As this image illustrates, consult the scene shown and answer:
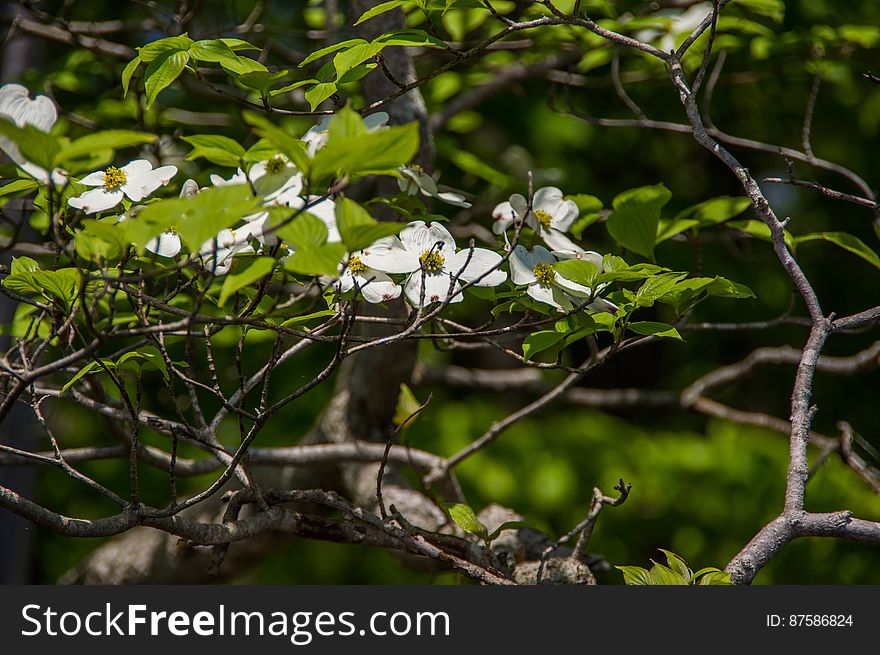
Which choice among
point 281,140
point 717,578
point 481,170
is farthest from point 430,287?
point 481,170

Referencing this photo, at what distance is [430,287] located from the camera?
0.69 meters

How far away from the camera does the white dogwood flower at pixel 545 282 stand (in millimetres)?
712

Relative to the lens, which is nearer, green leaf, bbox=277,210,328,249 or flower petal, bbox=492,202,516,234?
green leaf, bbox=277,210,328,249

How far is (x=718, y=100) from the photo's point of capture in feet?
6.65

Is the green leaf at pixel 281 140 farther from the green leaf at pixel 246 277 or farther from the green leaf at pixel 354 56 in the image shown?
the green leaf at pixel 354 56

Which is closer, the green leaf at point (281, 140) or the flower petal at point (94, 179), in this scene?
the green leaf at point (281, 140)

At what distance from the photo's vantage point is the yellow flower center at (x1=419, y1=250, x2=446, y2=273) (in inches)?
27.2

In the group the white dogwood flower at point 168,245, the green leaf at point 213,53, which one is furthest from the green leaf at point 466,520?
the green leaf at point 213,53

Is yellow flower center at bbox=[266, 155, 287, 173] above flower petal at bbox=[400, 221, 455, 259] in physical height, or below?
above

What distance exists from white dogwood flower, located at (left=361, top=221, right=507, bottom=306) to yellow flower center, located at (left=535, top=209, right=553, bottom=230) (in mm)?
114

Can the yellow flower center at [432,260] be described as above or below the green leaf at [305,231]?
above

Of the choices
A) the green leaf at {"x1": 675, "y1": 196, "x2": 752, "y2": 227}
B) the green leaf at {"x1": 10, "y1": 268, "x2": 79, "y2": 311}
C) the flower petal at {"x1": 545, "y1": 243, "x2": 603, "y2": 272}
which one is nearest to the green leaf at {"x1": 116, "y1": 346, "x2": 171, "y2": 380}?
the green leaf at {"x1": 10, "y1": 268, "x2": 79, "y2": 311}

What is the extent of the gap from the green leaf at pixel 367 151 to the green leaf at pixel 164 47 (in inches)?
12.0

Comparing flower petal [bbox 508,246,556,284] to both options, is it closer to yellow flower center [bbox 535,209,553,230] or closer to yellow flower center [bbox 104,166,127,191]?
yellow flower center [bbox 535,209,553,230]
